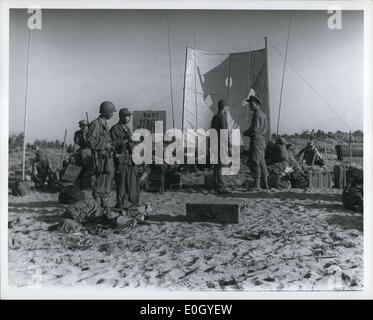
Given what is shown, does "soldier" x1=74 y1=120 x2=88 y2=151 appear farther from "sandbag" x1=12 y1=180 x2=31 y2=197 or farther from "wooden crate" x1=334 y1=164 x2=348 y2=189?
"wooden crate" x1=334 y1=164 x2=348 y2=189

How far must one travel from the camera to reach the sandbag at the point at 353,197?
5777mm

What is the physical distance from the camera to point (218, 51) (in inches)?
231

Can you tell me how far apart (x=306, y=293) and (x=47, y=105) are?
363cm

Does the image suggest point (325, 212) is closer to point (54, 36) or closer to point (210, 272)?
point (210, 272)

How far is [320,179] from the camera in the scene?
19.7 feet

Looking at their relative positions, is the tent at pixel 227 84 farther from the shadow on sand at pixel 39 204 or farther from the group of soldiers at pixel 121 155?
the shadow on sand at pixel 39 204

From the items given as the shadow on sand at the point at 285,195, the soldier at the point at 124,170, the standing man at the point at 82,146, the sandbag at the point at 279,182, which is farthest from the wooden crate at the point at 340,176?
the standing man at the point at 82,146

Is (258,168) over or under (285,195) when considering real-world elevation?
over

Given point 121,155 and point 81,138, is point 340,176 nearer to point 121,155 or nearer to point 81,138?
point 121,155

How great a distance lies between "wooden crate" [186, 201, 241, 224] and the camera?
577 cm

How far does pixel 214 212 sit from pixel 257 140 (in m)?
0.99

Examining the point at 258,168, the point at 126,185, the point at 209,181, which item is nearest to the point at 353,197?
the point at 258,168

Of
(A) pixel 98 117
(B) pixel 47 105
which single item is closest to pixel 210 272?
(A) pixel 98 117

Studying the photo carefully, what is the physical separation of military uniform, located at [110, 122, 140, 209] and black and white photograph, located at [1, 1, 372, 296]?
1 centimetres
